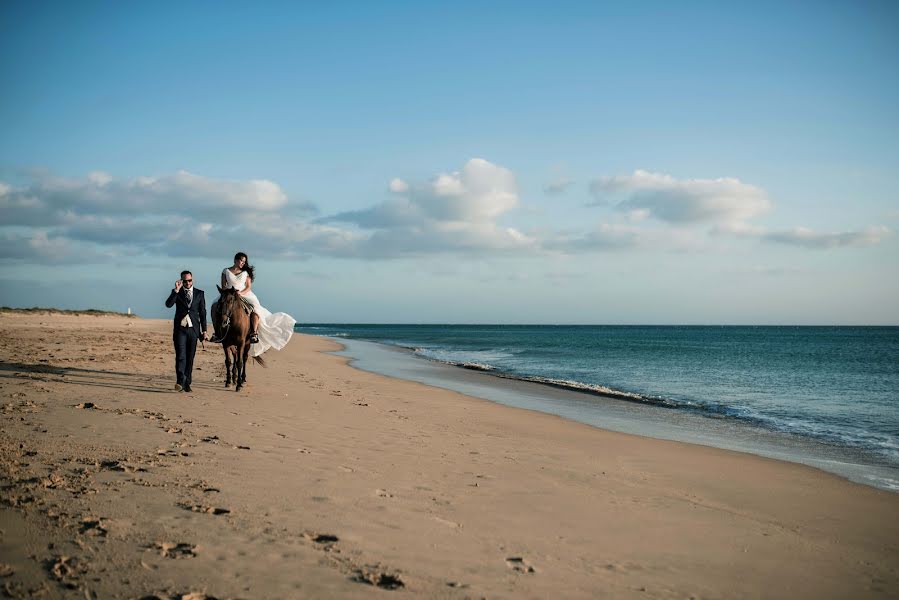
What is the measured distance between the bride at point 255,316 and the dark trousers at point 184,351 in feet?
2.09

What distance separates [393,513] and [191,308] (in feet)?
27.2

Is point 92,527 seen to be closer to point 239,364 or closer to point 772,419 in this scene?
point 239,364

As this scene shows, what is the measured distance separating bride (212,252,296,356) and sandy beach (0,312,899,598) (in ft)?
10.7

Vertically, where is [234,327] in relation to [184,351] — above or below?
above

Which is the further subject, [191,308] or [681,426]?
[681,426]

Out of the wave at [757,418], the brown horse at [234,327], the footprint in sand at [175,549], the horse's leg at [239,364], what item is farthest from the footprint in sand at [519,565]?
the wave at [757,418]

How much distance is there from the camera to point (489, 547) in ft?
14.0

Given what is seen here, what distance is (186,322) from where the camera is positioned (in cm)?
1101

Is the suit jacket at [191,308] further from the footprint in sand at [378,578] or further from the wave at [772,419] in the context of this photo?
the wave at [772,419]

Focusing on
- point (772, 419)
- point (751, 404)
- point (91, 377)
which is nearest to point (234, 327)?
point (91, 377)

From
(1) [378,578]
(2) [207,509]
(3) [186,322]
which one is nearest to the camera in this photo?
(1) [378,578]

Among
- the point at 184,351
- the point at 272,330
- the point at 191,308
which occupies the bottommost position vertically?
the point at 184,351

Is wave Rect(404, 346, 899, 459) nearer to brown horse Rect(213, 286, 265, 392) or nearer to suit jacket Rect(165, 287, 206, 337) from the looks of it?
brown horse Rect(213, 286, 265, 392)

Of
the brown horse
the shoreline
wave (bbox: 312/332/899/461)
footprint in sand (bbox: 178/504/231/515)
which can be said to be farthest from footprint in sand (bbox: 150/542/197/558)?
wave (bbox: 312/332/899/461)
